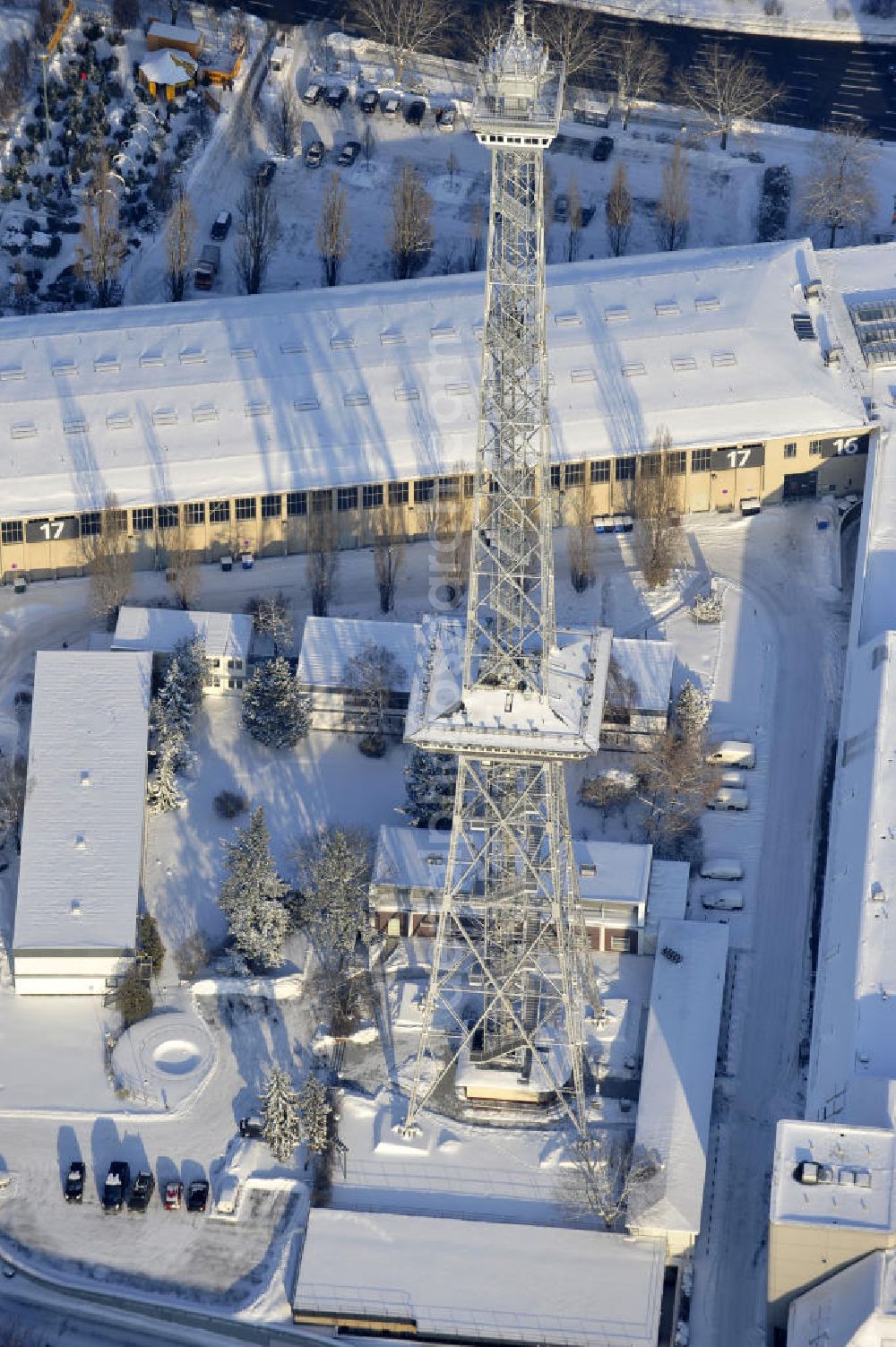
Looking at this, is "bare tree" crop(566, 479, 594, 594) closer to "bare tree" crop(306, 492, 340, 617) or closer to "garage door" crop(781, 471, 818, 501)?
"garage door" crop(781, 471, 818, 501)

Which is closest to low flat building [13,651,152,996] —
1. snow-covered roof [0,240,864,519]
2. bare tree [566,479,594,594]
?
snow-covered roof [0,240,864,519]

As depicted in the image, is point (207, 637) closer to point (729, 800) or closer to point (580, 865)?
point (580, 865)

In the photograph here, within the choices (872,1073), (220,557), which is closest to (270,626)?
(220,557)

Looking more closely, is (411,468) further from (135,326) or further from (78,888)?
(78,888)

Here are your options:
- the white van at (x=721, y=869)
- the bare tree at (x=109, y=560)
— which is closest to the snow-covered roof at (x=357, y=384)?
the bare tree at (x=109, y=560)

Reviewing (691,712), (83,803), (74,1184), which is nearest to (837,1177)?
(691,712)
